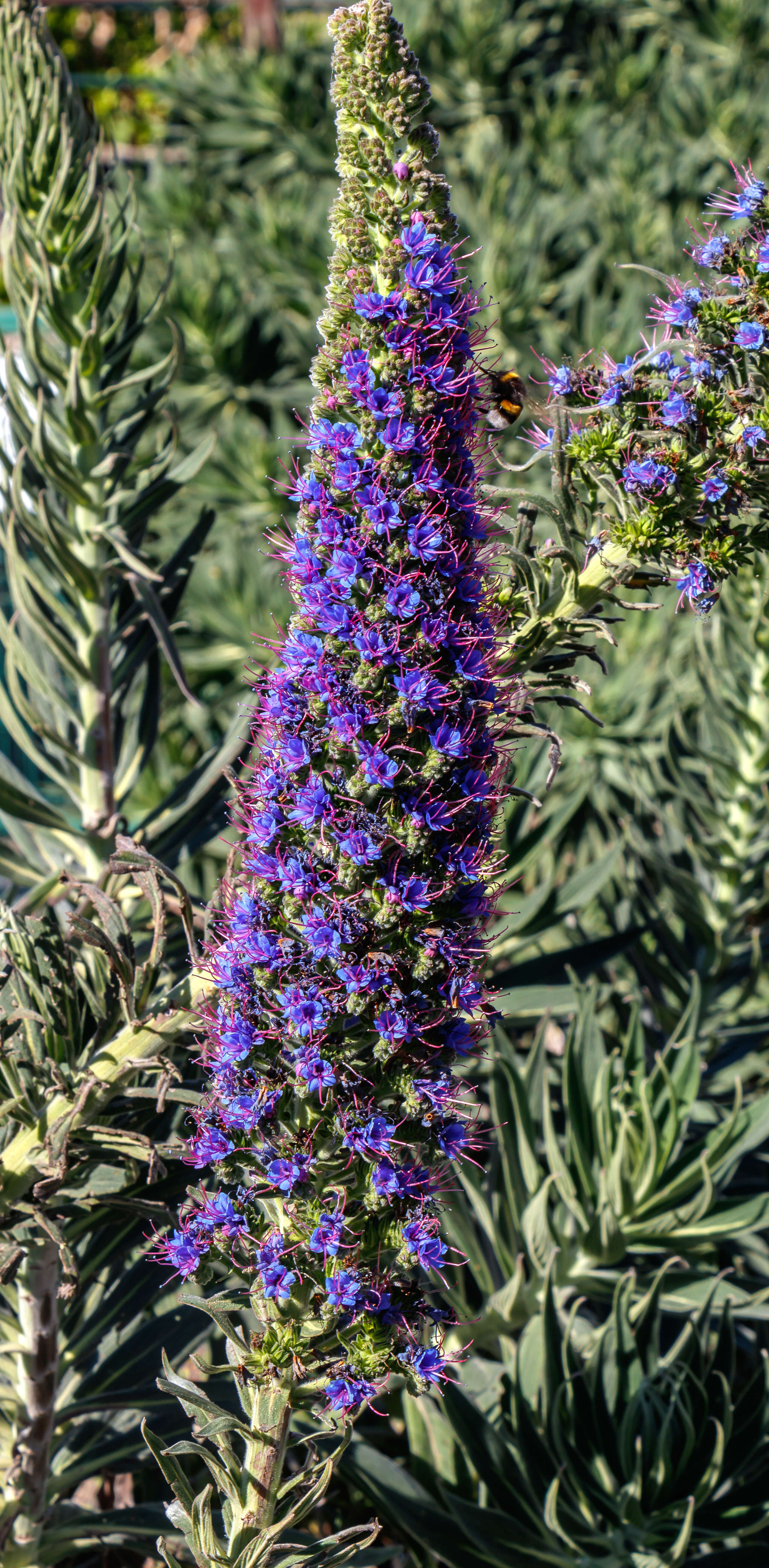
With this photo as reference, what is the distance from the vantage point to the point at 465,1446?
1812 mm

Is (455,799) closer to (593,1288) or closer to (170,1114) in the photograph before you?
(170,1114)

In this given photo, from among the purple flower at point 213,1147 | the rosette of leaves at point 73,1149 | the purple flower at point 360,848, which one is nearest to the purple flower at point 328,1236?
the purple flower at point 213,1147

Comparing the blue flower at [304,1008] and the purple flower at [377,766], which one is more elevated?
the purple flower at [377,766]

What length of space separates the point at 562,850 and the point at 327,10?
25.3ft

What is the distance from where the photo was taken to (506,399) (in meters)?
1.44

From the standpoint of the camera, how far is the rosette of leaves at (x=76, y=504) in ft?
5.62

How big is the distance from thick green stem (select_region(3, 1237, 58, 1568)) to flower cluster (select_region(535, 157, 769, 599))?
1244 millimetres

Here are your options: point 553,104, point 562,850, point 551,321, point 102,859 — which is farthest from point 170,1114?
point 553,104

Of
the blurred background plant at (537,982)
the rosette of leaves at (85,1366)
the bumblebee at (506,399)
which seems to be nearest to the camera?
Answer: the bumblebee at (506,399)

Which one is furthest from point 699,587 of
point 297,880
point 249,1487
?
point 249,1487

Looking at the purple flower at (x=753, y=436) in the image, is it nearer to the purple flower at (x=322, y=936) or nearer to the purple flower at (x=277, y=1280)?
the purple flower at (x=322, y=936)

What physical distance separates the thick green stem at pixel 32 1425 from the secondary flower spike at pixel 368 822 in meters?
0.56

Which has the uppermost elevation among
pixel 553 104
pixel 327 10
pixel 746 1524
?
pixel 327 10

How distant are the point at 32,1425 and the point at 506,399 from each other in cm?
152
